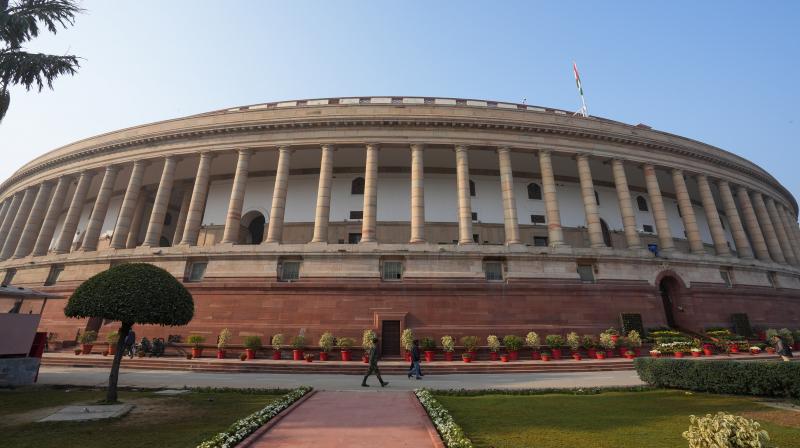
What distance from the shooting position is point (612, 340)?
23.0 meters

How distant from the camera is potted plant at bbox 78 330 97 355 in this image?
24641mm

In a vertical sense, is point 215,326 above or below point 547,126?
below

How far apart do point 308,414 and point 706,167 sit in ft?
144

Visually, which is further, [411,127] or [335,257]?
[411,127]

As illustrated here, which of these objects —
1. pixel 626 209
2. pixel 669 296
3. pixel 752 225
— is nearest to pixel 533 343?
pixel 669 296

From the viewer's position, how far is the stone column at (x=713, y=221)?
32.8m

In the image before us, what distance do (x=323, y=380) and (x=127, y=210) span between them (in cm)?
2645

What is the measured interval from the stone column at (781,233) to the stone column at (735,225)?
27.7 feet

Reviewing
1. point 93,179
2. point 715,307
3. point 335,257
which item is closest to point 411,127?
point 335,257

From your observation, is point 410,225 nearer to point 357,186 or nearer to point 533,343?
point 357,186

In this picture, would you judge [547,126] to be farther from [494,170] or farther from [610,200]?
[610,200]

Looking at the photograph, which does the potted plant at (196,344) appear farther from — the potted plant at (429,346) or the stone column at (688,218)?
the stone column at (688,218)

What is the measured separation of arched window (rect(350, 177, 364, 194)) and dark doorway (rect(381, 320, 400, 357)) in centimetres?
1395

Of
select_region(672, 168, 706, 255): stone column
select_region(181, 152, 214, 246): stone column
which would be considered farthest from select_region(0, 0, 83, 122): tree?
select_region(672, 168, 706, 255): stone column
